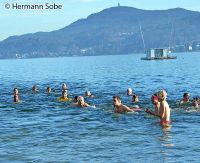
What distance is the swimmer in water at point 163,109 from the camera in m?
26.0

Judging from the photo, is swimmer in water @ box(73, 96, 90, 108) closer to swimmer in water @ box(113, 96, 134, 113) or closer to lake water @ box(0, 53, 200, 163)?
lake water @ box(0, 53, 200, 163)

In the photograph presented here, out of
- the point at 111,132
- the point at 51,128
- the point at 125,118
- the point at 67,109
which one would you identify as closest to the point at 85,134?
the point at 111,132

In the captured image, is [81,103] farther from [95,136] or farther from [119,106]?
[95,136]

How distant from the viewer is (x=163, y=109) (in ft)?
87.1

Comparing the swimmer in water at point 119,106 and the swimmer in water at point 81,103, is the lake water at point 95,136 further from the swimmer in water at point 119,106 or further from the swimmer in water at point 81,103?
the swimmer in water at point 81,103

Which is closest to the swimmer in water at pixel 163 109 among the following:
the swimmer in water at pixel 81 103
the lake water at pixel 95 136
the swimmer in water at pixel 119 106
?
the lake water at pixel 95 136

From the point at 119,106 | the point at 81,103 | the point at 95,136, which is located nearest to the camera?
the point at 95,136

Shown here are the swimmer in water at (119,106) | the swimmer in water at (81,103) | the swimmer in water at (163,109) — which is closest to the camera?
the swimmer in water at (163,109)

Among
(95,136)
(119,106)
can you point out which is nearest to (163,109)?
(95,136)

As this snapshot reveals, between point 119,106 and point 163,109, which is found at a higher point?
point 163,109

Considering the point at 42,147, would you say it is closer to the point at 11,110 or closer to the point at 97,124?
the point at 97,124

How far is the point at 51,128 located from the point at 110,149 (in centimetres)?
742

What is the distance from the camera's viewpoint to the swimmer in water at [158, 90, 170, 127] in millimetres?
26045

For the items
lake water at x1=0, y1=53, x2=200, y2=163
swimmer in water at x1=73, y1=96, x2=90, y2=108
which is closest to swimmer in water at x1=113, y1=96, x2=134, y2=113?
lake water at x1=0, y1=53, x2=200, y2=163
